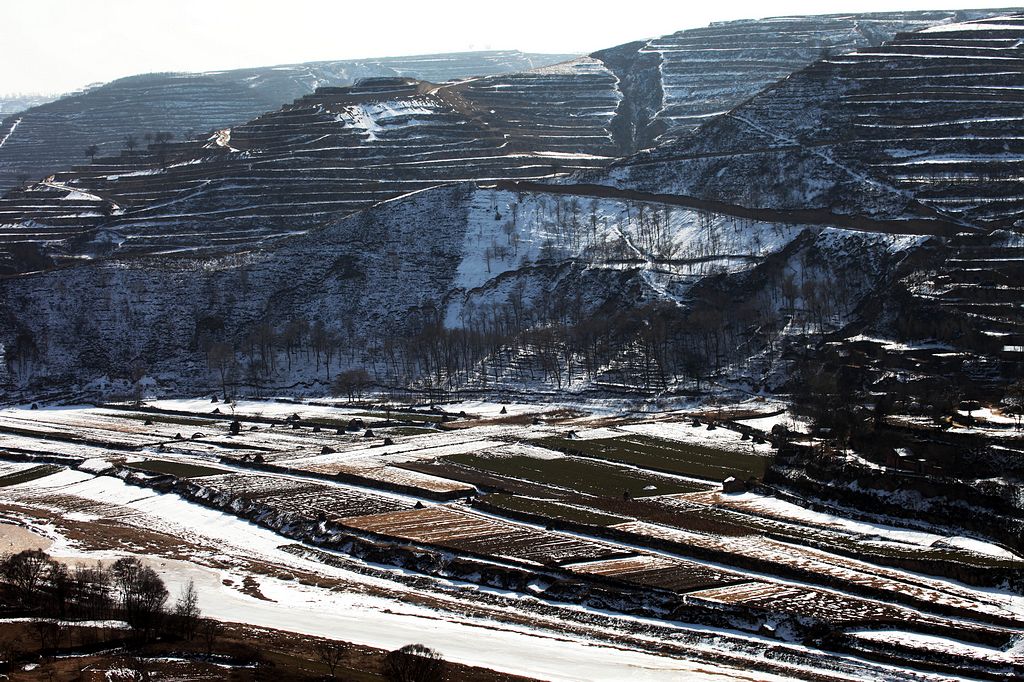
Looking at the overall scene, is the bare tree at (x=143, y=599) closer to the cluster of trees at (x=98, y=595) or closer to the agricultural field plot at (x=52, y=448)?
the cluster of trees at (x=98, y=595)

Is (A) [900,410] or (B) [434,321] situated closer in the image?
(A) [900,410]

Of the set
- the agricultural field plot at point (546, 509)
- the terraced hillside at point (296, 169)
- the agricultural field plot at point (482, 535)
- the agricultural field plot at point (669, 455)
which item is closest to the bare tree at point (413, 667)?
the agricultural field plot at point (482, 535)

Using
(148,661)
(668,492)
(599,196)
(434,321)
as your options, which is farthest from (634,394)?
Result: (148,661)

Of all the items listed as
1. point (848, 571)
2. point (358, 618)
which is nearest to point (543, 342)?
point (848, 571)

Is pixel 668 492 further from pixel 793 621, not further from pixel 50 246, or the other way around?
pixel 50 246

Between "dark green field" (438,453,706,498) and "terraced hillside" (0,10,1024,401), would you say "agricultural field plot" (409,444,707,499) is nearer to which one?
"dark green field" (438,453,706,498)
